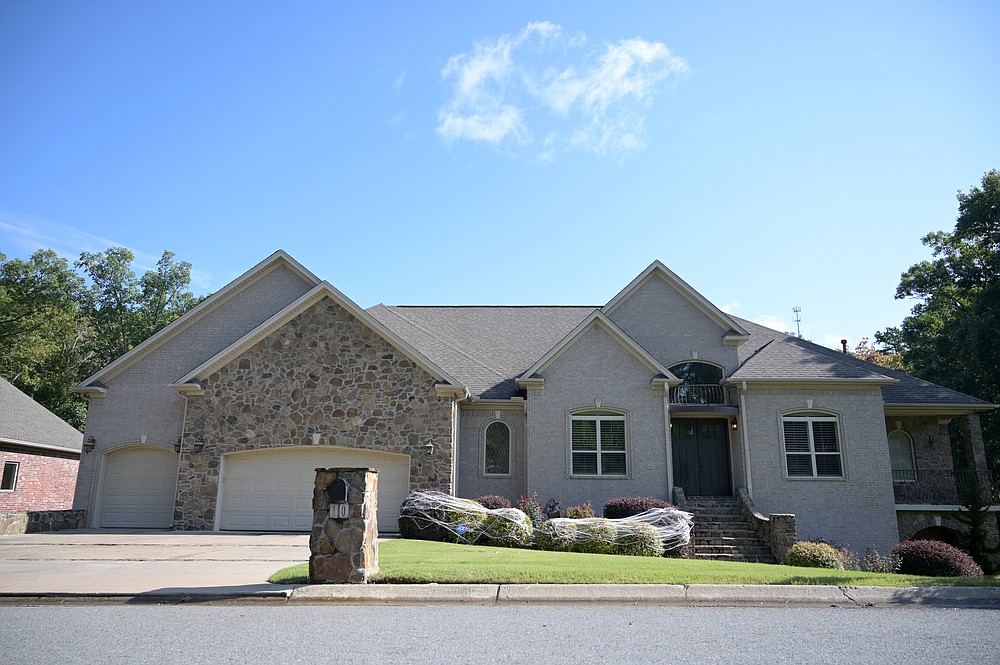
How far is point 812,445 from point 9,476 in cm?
2831

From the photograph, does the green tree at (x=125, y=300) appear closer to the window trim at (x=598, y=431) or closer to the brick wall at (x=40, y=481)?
the brick wall at (x=40, y=481)

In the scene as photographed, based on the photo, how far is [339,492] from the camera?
9.35 metres

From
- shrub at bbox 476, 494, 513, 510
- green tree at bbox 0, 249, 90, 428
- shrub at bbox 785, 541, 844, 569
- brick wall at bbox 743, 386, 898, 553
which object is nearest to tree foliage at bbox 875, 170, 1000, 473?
brick wall at bbox 743, 386, 898, 553

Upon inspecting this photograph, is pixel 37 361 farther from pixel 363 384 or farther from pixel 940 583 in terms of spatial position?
pixel 940 583

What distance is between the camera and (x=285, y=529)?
61.3 feet

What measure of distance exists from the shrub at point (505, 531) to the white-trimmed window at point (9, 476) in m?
21.0

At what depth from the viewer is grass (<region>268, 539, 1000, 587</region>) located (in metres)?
9.24

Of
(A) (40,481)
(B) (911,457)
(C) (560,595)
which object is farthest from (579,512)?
(A) (40,481)

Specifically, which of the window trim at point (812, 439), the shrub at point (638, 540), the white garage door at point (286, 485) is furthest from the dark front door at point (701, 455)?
the white garage door at point (286, 485)

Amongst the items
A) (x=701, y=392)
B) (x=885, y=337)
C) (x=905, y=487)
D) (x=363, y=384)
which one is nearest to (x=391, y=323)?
(x=363, y=384)

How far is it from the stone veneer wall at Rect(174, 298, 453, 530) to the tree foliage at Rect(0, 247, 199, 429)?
25019mm

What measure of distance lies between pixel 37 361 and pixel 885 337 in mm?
50894

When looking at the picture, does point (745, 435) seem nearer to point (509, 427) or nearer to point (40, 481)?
point (509, 427)

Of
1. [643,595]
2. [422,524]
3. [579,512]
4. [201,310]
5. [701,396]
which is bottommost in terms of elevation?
[643,595]
